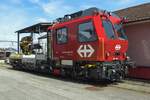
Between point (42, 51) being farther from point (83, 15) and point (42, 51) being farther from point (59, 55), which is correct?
point (83, 15)

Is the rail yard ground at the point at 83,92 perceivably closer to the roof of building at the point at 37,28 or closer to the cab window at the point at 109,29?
the cab window at the point at 109,29

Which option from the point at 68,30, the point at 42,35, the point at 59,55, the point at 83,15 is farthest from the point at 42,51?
the point at 83,15

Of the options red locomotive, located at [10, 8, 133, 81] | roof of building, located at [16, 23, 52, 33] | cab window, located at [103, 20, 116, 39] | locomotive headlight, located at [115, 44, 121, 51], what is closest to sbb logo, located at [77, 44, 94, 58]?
red locomotive, located at [10, 8, 133, 81]

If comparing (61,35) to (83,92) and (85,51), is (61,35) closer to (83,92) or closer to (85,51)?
(85,51)

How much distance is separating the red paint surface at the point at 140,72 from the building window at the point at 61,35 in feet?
13.2

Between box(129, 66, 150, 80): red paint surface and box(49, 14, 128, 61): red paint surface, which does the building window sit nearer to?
box(49, 14, 128, 61): red paint surface

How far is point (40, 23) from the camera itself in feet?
67.6

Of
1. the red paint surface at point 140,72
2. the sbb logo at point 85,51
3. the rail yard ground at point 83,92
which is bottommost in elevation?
the rail yard ground at point 83,92

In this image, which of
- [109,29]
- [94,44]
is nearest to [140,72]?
[109,29]

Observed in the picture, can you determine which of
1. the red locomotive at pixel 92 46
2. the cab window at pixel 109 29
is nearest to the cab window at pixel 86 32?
the red locomotive at pixel 92 46

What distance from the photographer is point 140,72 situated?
51.3 feet

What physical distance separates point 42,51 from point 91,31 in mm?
6535

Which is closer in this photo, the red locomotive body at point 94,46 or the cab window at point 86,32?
the red locomotive body at point 94,46

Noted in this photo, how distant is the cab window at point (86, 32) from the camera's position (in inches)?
550
